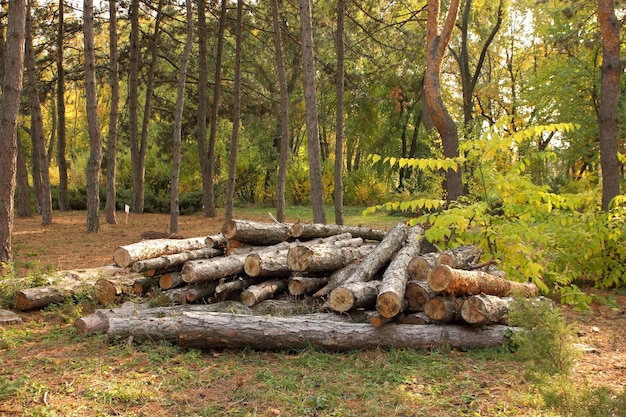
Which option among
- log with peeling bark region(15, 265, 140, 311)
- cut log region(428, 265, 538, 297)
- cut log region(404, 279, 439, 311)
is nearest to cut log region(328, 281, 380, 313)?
cut log region(404, 279, 439, 311)

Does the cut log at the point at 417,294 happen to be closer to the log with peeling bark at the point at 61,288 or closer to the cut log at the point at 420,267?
the cut log at the point at 420,267

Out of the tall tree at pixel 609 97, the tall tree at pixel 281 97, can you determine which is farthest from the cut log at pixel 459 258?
the tall tree at pixel 281 97

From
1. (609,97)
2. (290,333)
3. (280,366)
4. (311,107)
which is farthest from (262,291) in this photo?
(609,97)

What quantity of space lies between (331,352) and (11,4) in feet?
24.3

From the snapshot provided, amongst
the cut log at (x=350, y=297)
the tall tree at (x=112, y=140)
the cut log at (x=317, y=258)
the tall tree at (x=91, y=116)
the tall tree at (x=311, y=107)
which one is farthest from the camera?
the tall tree at (x=112, y=140)

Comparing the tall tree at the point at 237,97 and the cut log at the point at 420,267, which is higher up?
the tall tree at the point at 237,97

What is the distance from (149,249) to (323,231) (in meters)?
3.03

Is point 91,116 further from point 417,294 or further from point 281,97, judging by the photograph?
point 417,294

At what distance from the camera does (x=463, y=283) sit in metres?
5.88

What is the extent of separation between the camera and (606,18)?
9336mm

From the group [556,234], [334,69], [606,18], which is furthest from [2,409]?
[334,69]

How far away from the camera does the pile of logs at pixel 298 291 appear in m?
5.65

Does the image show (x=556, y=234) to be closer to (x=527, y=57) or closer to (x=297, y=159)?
(x=297, y=159)

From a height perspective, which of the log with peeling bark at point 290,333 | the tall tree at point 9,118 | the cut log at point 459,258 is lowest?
the log with peeling bark at point 290,333
